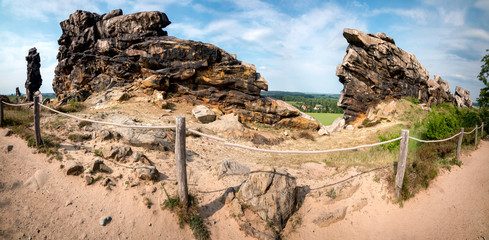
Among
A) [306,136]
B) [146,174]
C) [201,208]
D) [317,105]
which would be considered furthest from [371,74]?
[317,105]

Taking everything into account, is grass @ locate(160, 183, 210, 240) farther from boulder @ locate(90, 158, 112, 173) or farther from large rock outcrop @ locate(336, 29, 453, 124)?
large rock outcrop @ locate(336, 29, 453, 124)

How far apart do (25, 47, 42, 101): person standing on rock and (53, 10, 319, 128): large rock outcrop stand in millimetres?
27275

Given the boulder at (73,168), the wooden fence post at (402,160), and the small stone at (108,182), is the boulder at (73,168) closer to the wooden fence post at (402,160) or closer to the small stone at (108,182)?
the small stone at (108,182)

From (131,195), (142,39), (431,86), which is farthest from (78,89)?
(431,86)

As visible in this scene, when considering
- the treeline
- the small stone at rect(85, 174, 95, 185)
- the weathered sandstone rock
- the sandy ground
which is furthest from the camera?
the treeline

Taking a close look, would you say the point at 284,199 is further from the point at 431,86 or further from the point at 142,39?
the point at 431,86

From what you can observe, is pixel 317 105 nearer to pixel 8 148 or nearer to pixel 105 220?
pixel 8 148

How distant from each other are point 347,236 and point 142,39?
2177 centimetres

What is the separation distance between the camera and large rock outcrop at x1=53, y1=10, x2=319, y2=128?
20234 mm

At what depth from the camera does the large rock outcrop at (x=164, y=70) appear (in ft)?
66.4

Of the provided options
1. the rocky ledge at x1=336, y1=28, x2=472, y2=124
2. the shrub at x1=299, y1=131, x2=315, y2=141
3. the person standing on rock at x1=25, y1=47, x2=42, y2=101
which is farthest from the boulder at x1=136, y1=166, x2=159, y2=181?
the person standing on rock at x1=25, y1=47, x2=42, y2=101

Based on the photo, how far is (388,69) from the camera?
23.5 metres

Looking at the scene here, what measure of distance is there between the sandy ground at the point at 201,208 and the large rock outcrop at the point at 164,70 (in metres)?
14.0

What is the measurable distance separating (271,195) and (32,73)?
52303 millimetres
